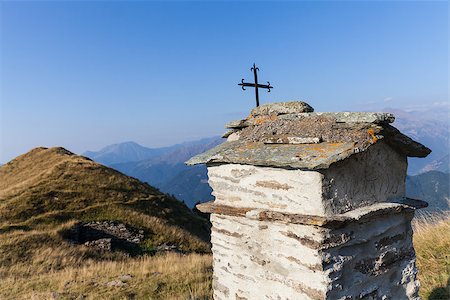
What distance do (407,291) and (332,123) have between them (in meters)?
2.44

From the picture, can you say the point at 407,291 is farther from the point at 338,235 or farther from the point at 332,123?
the point at 332,123

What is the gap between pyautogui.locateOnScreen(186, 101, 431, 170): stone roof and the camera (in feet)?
12.5

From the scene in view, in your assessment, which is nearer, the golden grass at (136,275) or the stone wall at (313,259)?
the stone wall at (313,259)

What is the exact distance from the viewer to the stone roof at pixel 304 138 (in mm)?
3797

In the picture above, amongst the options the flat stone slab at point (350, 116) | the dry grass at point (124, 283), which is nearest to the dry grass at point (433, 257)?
the flat stone slab at point (350, 116)

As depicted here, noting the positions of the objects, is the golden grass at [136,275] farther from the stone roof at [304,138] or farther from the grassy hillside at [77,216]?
the stone roof at [304,138]

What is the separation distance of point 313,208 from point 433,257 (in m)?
5.26

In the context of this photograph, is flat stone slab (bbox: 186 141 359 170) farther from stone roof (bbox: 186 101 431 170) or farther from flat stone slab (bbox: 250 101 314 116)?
flat stone slab (bbox: 250 101 314 116)

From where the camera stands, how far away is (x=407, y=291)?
4.53m

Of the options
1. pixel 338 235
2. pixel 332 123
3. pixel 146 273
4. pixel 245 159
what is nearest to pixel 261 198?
pixel 245 159

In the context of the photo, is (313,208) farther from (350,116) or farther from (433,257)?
(433,257)

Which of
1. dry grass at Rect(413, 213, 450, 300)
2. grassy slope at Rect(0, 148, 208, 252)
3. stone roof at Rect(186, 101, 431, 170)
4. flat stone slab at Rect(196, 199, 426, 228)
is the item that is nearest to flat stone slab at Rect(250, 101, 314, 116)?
stone roof at Rect(186, 101, 431, 170)

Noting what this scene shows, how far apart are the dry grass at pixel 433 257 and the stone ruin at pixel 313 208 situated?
2.22 metres

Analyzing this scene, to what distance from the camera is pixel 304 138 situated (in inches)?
163
